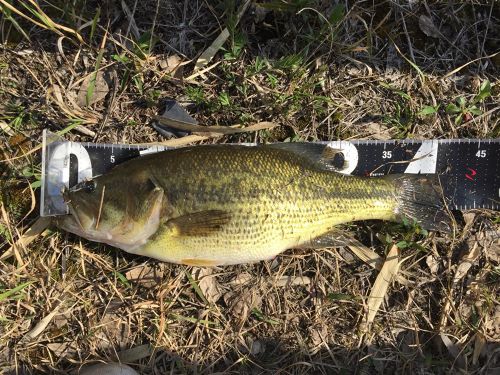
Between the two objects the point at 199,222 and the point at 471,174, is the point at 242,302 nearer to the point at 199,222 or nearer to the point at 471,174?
the point at 199,222

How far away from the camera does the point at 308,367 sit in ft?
12.3

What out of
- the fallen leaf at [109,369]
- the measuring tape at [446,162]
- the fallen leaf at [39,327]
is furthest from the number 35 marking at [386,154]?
the fallen leaf at [39,327]

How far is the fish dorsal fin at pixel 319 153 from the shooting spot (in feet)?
11.8

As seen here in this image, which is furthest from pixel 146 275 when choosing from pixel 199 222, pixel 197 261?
pixel 199 222

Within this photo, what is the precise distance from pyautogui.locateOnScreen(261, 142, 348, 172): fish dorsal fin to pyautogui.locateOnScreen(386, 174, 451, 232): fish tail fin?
443 mm

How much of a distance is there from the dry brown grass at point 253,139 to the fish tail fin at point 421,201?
173mm

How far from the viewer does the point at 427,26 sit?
3.93 m

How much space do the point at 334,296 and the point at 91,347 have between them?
7.05ft

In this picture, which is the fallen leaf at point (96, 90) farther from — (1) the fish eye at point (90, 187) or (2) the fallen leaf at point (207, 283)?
(2) the fallen leaf at point (207, 283)

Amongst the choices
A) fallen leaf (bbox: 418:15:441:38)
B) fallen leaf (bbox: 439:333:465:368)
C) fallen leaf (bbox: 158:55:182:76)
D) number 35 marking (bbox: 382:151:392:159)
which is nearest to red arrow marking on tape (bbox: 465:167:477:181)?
number 35 marking (bbox: 382:151:392:159)

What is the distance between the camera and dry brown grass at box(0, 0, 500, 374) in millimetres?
3691

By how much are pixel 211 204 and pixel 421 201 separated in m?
1.83

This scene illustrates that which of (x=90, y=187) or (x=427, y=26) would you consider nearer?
(x=90, y=187)

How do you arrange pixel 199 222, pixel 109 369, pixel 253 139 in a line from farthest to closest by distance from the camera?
pixel 253 139 < pixel 109 369 < pixel 199 222
